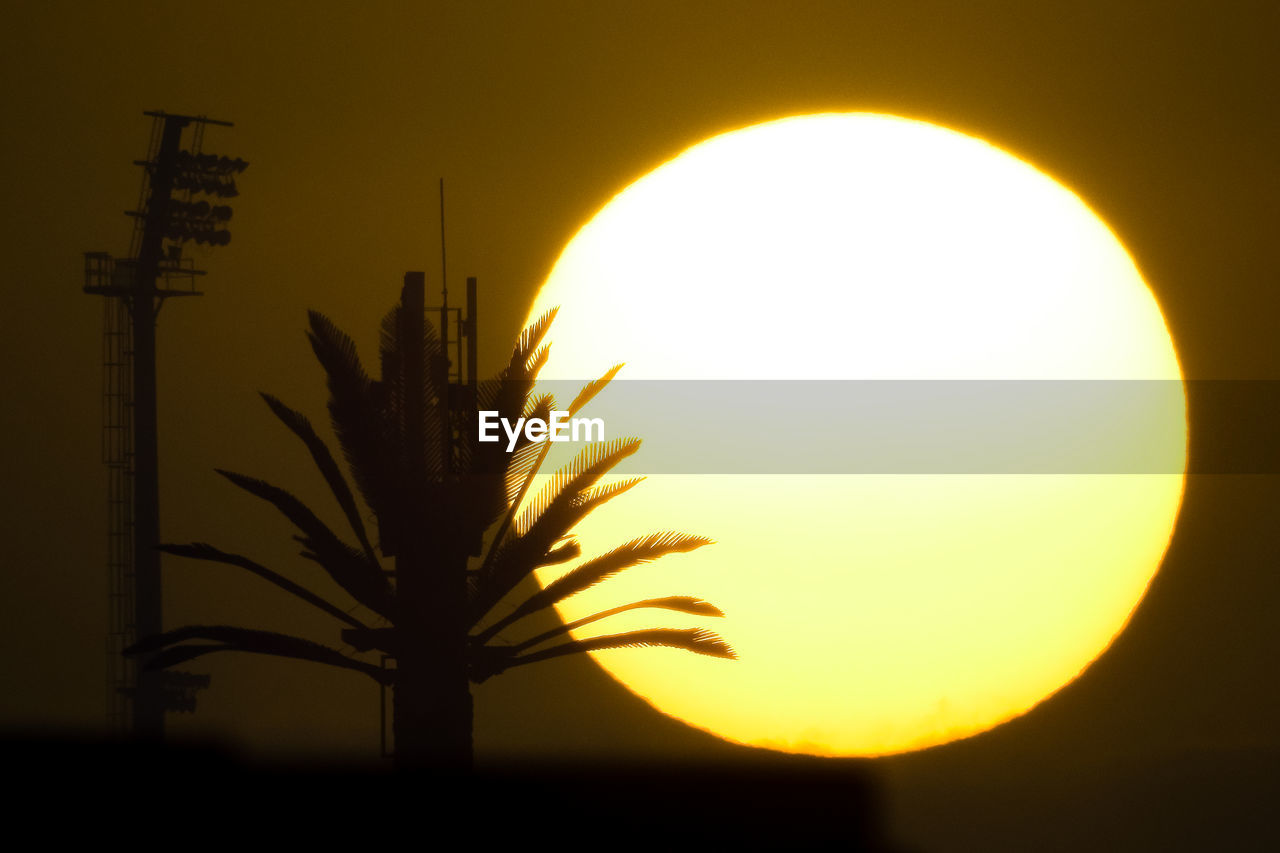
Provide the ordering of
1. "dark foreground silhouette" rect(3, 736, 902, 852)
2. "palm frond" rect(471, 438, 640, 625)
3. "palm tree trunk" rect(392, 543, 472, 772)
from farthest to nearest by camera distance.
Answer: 1. "palm frond" rect(471, 438, 640, 625)
2. "palm tree trunk" rect(392, 543, 472, 772)
3. "dark foreground silhouette" rect(3, 736, 902, 852)

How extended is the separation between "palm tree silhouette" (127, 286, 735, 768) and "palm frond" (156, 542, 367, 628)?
0.05ft

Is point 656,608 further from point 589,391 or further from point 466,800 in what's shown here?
point 466,800

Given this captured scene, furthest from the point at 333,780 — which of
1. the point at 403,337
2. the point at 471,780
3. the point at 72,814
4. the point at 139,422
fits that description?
the point at 139,422

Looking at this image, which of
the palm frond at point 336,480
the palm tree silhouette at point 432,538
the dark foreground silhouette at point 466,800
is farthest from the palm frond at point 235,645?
the dark foreground silhouette at point 466,800

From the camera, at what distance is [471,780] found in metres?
4.75

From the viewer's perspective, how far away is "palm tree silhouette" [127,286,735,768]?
549 inches

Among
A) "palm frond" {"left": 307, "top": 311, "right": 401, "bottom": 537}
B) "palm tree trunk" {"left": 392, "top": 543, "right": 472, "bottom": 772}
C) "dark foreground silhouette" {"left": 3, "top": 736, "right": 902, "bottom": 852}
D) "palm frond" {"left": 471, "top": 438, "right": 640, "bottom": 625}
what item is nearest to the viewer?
"dark foreground silhouette" {"left": 3, "top": 736, "right": 902, "bottom": 852}

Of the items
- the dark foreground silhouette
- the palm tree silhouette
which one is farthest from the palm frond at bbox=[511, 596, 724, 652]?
the dark foreground silhouette

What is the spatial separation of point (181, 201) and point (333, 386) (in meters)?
6.97

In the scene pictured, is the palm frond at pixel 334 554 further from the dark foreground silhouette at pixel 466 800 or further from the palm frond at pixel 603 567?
the dark foreground silhouette at pixel 466 800

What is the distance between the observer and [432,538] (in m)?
14.2

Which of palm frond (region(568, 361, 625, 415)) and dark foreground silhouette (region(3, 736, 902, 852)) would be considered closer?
dark foreground silhouette (region(3, 736, 902, 852))

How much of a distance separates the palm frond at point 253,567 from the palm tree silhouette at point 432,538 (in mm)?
14

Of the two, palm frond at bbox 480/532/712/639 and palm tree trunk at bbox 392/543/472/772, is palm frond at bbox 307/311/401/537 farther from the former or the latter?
palm frond at bbox 480/532/712/639
